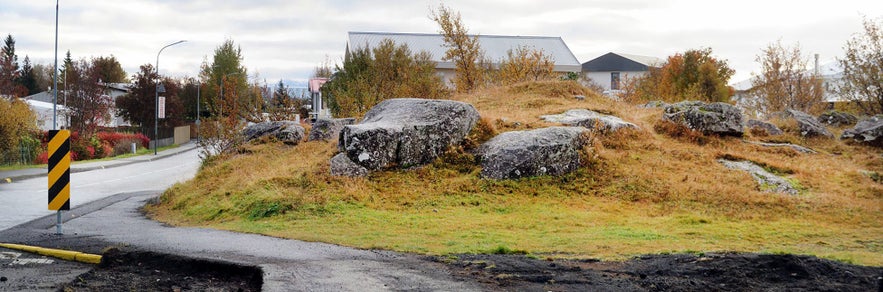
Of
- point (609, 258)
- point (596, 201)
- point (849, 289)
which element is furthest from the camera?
point (596, 201)

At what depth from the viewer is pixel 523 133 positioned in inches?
697

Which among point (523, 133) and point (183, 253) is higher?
point (523, 133)

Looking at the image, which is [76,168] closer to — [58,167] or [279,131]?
[279,131]

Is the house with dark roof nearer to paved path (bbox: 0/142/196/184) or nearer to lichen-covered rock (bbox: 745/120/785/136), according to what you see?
paved path (bbox: 0/142/196/184)

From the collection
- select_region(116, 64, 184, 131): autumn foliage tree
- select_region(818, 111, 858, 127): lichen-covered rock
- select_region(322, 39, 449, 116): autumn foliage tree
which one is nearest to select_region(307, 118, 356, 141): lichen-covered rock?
select_region(322, 39, 449, 116): autumn foliage tree

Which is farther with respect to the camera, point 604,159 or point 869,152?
point 869,152

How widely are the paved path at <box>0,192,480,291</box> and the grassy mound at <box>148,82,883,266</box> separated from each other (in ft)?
2.45

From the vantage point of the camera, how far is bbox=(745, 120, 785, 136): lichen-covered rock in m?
23.8

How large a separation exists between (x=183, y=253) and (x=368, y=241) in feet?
7.86

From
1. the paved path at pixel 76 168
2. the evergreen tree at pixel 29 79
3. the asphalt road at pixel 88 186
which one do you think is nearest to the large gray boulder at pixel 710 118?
the asphalt road at pixel 88 186

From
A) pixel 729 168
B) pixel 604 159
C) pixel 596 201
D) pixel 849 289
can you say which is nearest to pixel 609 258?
pixel 849 289

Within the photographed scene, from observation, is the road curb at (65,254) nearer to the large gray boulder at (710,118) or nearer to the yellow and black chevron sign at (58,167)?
the yellow and black chevron sign at (58,167)

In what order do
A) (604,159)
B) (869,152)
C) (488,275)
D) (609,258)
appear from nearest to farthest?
(488,275), (609,258), (604,159), (869,152)

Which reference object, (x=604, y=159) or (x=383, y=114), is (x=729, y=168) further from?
(x=383, y=114)
